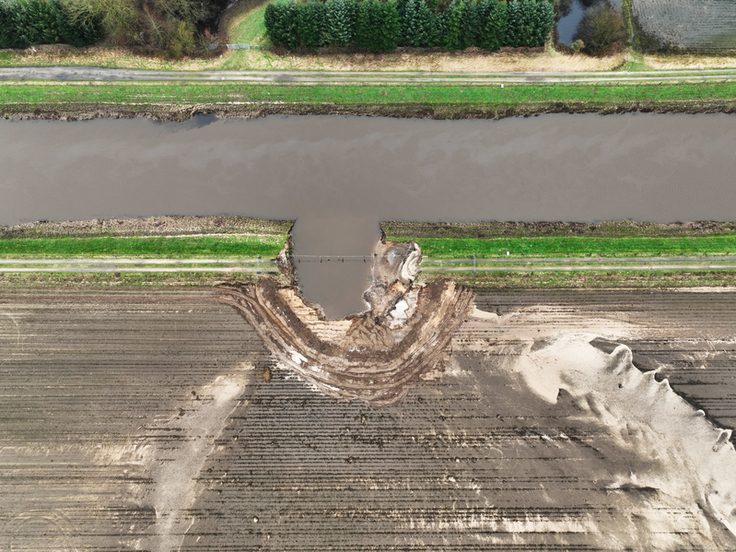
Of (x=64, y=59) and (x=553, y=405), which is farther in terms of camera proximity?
(x=64, y=59)

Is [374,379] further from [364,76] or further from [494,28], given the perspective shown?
[494,28]

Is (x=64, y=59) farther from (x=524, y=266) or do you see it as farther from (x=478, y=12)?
(x=524, y=266)

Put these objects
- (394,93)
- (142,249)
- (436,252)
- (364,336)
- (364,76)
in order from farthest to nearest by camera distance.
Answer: (364,76) → (394,93) → (142,249) → (436,252) → (364,336)

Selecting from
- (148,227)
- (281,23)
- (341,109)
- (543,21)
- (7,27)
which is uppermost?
(7,27)

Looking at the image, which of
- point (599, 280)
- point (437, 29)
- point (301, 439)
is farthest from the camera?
point (437, 29)

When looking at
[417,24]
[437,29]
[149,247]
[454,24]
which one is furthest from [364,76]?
[149,247]

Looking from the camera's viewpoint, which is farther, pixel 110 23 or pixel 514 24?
pixel 110 23

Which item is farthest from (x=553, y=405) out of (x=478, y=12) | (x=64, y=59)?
(x=64, y=59)
